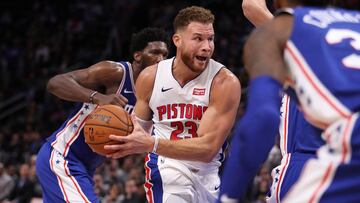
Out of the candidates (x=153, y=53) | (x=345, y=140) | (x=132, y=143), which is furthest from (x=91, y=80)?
(x=345, y=140)

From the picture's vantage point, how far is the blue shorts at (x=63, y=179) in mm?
5930

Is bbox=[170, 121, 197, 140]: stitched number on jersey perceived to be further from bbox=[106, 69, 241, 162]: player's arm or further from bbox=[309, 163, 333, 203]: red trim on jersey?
bbox=[309, 163, 333, 203]: red trim on jersey

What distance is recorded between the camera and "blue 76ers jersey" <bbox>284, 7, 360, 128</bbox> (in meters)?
2.86

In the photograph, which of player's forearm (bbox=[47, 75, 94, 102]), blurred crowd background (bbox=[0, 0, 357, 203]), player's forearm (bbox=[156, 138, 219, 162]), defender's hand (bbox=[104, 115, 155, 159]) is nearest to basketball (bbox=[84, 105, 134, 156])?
defender's hand (bbox=[104, 115, 155, 159])

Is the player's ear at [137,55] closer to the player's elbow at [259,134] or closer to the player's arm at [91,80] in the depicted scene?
the player's arm at [91,80]

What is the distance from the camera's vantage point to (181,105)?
5.14 m

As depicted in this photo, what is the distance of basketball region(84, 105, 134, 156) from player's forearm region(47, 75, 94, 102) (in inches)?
43.6

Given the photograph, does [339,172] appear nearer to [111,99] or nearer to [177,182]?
[177,182]

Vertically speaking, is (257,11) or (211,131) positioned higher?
(257,11)

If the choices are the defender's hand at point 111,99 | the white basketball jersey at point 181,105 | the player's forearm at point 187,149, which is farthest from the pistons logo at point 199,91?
the defender's hand at point 111,99

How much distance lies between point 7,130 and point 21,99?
→ 1.51 meters

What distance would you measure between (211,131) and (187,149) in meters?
0.22

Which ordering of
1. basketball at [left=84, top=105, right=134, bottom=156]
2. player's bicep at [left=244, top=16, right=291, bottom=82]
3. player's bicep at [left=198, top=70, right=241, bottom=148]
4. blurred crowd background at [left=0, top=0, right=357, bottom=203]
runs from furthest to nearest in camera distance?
blurred crowd background at [left=0, top=0, right=357, bottom=203]
player's bicep at [left=198, top=70, right=241, bottom=148]
basketball at [left=84, top=105, right=134, bottom=156]
player's bicep at [left=244, top=16, right=291, bottom=82]

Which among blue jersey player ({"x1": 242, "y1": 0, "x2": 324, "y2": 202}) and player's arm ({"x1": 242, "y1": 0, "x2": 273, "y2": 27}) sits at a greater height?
player's arm ({"x1": 242, "y1": 0, "x2": 273, "y2": 27})
